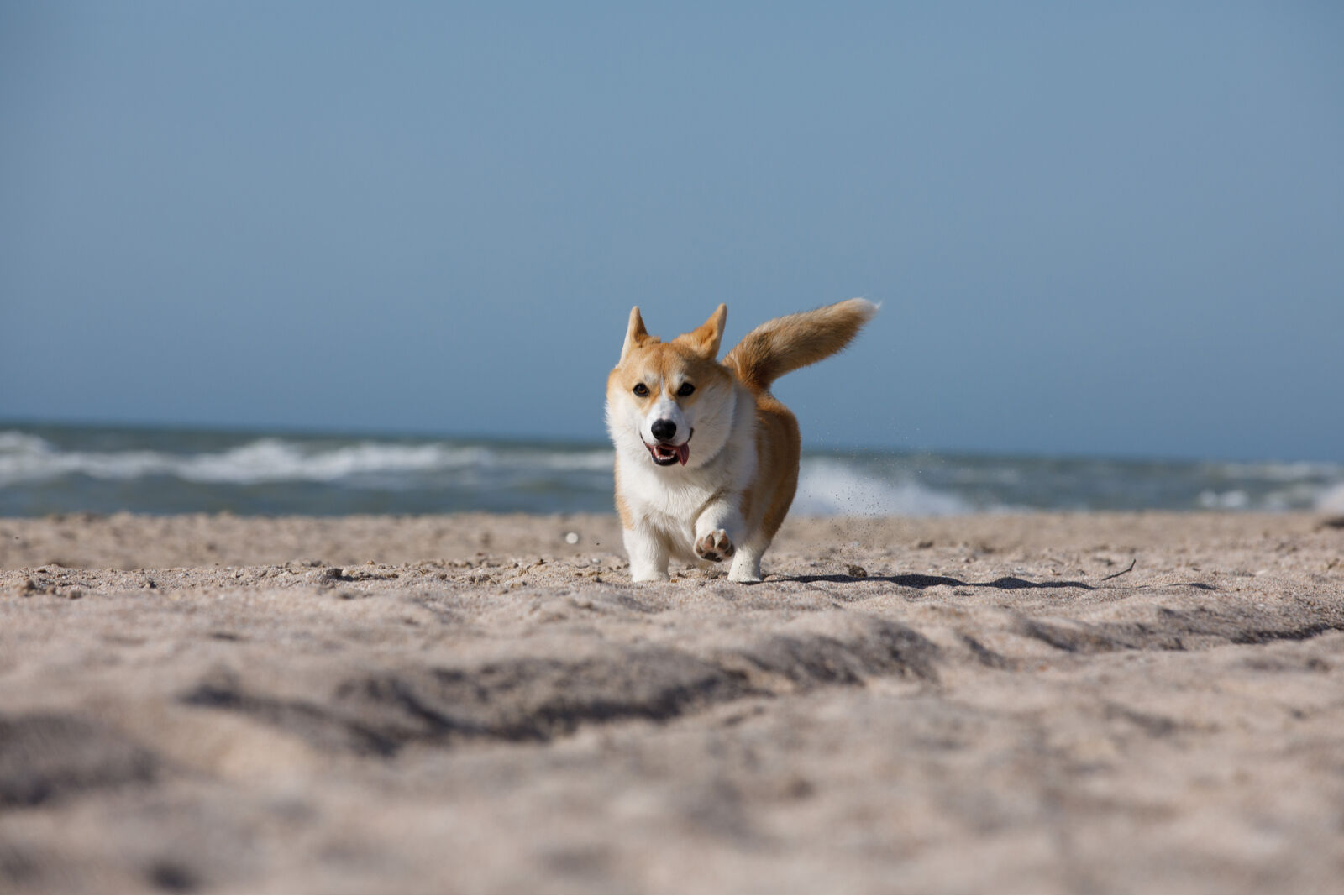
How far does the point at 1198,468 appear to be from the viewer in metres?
33.9

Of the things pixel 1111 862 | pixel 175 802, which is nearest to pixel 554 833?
pixel 175 802

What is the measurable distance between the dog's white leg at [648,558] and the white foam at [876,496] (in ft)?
9.55

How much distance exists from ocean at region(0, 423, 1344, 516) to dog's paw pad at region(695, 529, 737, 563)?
1730mm

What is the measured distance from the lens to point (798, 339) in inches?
198

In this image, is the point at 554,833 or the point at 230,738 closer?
the point at 554,833

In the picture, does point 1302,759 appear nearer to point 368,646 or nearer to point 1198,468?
point 368,646

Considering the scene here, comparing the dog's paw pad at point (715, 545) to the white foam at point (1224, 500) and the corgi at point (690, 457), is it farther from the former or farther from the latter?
the white foam at point (1224, 500)

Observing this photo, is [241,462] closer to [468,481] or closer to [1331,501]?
[468,481]

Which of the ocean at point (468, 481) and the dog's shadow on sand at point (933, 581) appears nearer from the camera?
the dog's shadow on sand at point (933, 581)

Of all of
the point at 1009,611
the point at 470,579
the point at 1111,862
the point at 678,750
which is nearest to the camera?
the point at 1111,862

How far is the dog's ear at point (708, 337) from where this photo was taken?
4.42 m

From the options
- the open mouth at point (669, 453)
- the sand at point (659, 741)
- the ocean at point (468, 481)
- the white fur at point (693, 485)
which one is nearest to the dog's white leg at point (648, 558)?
the white fur at point (693, 485)

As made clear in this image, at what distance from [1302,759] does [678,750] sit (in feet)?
4.21

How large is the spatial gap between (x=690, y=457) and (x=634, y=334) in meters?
0.75
